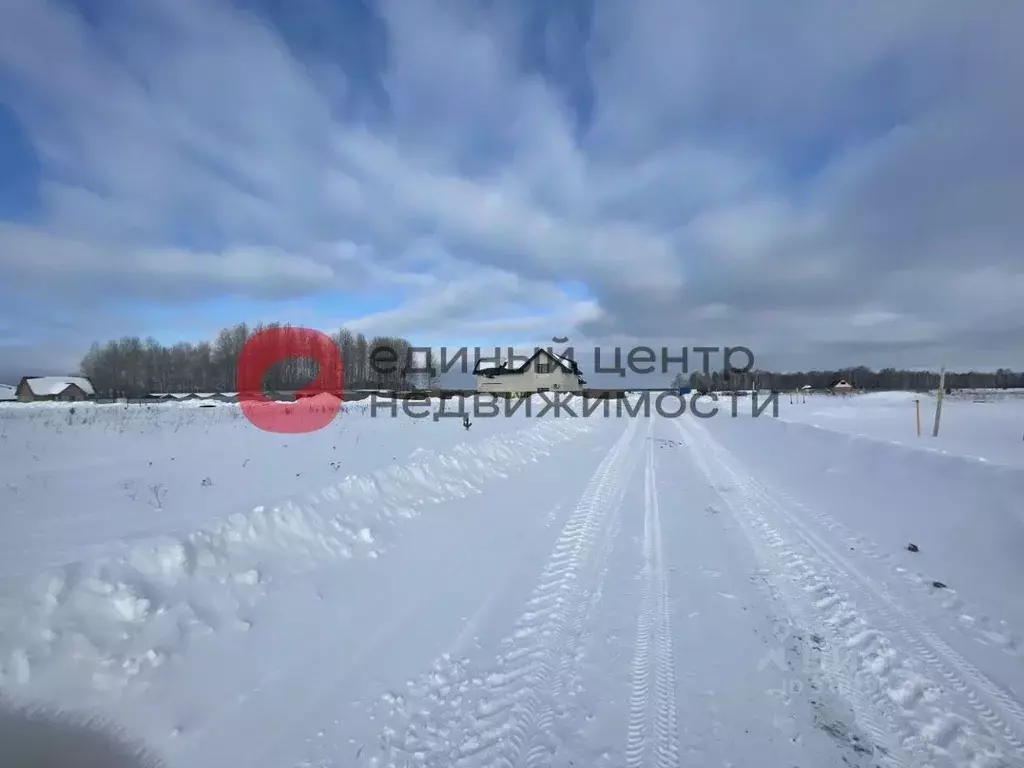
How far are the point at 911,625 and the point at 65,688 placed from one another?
7637mm

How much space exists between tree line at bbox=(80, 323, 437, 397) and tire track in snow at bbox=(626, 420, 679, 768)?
7241 centimetres

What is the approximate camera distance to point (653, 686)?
3822 mm

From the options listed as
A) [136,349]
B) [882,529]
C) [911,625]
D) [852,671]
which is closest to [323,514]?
[852,671]

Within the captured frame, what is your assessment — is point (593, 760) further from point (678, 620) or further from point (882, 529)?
point (882, 529)

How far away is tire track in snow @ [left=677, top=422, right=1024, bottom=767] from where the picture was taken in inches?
128

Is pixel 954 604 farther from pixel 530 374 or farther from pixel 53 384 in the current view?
pixel 53 384

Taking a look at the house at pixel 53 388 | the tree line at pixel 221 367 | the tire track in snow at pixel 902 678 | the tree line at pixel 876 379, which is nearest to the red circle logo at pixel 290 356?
the tree line at pixel 221 367

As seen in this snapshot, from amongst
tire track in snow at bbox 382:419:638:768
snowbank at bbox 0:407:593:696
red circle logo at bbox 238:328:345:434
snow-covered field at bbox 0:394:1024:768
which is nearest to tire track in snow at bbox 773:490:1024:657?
snow-covered field at bbox 0:394:1024:768

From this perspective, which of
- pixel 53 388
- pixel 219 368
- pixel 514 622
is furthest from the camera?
pixel 219 368

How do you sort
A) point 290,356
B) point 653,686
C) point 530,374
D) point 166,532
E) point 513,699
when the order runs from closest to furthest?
point 513,699, point 653,686, point 166,532, point 530,374, point 290,356

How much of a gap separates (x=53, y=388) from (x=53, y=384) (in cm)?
103

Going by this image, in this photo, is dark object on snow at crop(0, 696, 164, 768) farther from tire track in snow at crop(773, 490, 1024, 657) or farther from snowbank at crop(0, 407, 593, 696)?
tire track in snow at crop(773, 490, 1024, 657)

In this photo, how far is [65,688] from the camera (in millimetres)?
3729

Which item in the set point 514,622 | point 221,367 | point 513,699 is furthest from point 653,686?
point 221,367
